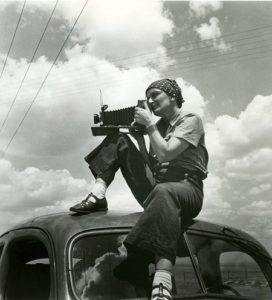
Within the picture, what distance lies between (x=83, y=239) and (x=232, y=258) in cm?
111

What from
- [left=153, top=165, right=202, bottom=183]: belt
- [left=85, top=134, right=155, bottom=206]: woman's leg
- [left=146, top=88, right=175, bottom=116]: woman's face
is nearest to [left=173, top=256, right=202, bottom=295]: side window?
[left=153, top=165, right=202, bottom=183]: belt

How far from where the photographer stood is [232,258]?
3.26 meters

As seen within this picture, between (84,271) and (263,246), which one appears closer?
(84,271)

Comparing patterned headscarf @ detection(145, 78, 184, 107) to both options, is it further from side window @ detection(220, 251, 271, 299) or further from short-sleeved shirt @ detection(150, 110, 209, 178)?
side window @ detection(220, 251, 271, 299)

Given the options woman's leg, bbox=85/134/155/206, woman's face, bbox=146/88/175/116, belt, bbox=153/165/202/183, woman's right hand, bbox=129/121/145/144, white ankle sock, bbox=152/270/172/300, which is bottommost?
white ankle sock, bbox=152/270/172/300

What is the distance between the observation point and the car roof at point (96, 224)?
2857 mm

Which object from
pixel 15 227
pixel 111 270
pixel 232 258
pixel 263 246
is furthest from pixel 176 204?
pixel 15 227

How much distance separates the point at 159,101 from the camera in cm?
348

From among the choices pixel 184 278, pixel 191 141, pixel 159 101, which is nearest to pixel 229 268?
pixel 184 278

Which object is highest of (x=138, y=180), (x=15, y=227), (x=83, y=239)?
(x=138, y=180)

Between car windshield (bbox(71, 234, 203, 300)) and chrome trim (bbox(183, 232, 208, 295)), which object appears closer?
car windshield (bbox(71, 234, 203, 300))

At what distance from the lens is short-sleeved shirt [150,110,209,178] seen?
314 cm

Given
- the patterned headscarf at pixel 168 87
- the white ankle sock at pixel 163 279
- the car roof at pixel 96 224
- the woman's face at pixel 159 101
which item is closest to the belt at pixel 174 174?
the car roof at pixel 96 224

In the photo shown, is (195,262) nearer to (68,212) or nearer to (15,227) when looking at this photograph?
(68,212)
